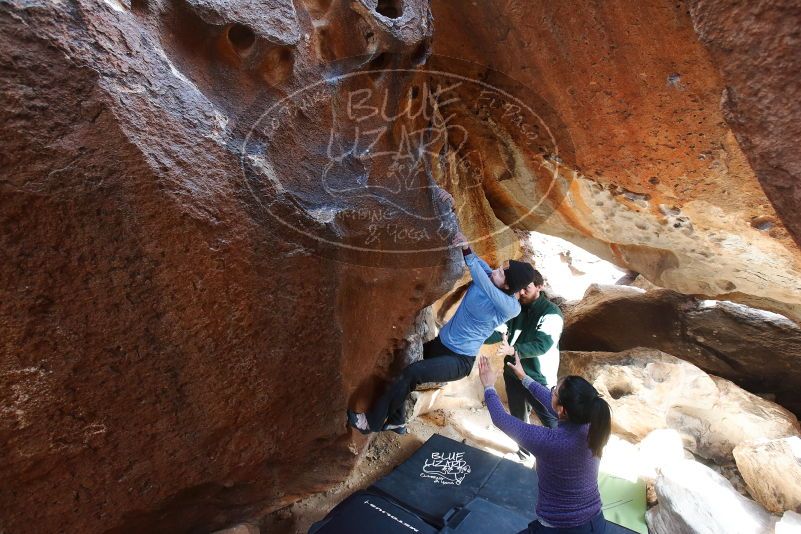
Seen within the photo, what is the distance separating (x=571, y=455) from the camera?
202cm

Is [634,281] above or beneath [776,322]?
above

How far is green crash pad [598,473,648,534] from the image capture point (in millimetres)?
3932

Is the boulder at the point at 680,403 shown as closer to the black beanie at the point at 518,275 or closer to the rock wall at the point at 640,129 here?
the rock wall at the point at 640,129

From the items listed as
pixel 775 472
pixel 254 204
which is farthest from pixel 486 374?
pixel 775 472

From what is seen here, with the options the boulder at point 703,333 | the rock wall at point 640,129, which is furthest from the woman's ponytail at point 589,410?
the boulder at point 703,333

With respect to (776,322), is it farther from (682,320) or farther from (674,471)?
(674,471)

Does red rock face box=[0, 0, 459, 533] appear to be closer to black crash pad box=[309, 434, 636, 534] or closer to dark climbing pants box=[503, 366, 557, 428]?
black crash pad box=[309, 434, 636, 534]

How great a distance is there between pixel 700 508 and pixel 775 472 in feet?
2.56

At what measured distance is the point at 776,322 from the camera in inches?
183

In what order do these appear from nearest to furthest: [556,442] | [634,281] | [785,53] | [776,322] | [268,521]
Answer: [785,53] → [556,442] → [268,521] → [776,322] → [634,281]

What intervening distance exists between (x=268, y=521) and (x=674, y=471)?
3.49 m

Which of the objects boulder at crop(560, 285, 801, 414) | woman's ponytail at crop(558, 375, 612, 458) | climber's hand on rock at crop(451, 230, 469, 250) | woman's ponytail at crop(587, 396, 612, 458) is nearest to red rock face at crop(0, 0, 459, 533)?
climber's hand on rock at crop(451, 230, 469, 250)

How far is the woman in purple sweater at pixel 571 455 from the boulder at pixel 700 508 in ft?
7.13

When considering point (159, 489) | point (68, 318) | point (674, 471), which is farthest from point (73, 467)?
point (674, 471)
